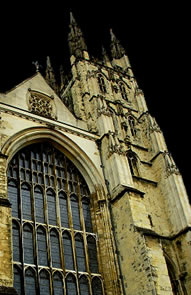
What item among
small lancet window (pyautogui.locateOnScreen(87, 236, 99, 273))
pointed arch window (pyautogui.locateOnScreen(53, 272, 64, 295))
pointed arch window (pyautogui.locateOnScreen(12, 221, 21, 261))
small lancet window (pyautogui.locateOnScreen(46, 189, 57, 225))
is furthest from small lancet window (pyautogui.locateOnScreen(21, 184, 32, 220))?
small lancet window (pyautogui.locateOnScreen(87, 236, 99, 273))

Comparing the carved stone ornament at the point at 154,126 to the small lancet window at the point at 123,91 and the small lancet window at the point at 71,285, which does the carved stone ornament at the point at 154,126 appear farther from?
the small lancet window at the point at 71,285

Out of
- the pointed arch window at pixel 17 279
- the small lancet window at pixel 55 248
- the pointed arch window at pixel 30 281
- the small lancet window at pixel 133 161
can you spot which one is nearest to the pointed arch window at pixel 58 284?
the small lancet window at pixel 55 248

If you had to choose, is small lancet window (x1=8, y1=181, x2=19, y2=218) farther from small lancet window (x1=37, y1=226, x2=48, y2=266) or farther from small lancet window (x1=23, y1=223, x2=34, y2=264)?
small lancet window (x1=37, y1=226, x2=48, y2=266)

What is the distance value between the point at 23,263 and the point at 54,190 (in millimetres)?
3824

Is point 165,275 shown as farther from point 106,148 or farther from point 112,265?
point 106,148

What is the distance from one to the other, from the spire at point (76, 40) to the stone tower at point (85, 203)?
3655 millimetres

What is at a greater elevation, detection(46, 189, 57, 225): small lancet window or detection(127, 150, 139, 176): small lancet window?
detection(127, 150, 139, 176): small lancet window

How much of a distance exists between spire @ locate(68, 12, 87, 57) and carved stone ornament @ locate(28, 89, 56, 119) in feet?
22.3

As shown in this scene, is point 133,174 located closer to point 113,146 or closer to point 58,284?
point 113,146

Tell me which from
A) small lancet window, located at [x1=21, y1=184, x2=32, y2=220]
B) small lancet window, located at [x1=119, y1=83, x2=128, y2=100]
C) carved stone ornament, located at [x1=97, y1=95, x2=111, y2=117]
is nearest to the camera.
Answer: small lancet window, located at [x1=21, y1=184, x2=32, y2=220]

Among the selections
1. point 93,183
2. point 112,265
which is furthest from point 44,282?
point 93,183

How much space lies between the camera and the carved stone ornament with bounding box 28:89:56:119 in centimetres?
1875

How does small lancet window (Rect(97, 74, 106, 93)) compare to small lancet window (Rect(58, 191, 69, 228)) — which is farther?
small lancet window (Rect(97, 74, 106, 93))

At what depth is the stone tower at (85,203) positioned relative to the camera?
13938 millimetres
